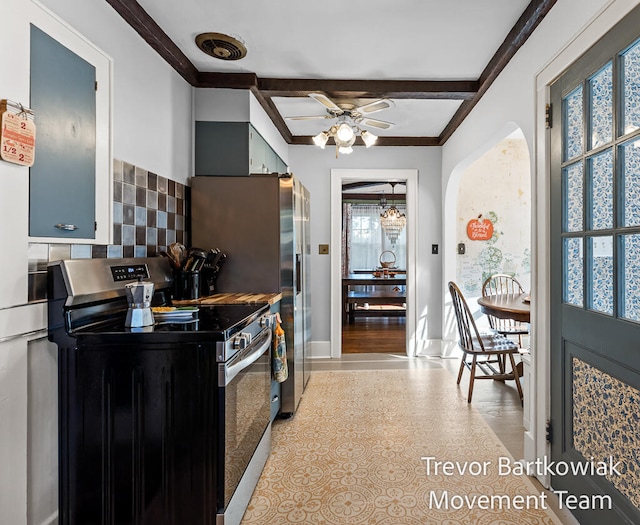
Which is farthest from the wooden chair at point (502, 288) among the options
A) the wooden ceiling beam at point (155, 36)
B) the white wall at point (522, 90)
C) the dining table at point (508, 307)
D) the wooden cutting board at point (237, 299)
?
the wooden ceiling beam at point (155, 36)

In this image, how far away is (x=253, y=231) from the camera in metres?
2.56

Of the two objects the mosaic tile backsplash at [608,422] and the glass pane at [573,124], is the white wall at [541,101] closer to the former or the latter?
the glass pane at [573,124]

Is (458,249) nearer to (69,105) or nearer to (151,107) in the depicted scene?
(151,107)

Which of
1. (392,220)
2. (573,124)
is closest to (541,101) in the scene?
(573,124)

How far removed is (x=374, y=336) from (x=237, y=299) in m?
3.49

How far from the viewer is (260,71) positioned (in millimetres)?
2740

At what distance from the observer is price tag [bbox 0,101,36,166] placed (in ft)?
4.05

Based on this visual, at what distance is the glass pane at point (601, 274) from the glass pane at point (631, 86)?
419mm

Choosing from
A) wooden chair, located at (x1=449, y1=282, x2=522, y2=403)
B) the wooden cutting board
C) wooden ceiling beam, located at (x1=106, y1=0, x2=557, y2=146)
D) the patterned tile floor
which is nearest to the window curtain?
wooden ceiling beam, located at (x1=106, y1=0, x2=557, y2=146)

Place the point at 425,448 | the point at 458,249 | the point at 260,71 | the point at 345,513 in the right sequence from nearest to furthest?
the point at 345,513, the point at 425,448, the point at 260,71, the point at 458,249

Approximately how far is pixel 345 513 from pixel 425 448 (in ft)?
2.56

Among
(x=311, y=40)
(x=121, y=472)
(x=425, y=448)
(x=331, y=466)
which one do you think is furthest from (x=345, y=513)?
(x=311, y=40)

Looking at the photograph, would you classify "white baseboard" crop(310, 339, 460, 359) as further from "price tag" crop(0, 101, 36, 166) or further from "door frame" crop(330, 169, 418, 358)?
"price tag" crop(0, 101, 36, 166)

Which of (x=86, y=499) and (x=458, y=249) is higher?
(x=458, y=249)
